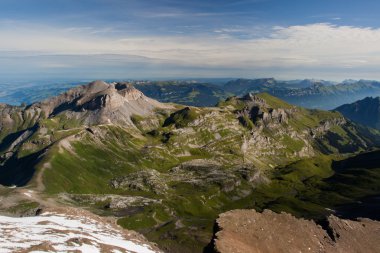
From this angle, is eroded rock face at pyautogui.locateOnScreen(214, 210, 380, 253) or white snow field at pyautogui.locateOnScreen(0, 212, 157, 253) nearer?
eroded rock face at pyautogui.locateOnScreen(214, 210, 380, 253)

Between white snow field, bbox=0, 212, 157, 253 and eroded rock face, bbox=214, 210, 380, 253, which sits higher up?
eroded rock face, bbox=214, 210, 380, 253

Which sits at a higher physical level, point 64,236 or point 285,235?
point 285,235

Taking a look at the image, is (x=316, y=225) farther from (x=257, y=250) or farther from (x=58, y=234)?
(x=58, y=234)

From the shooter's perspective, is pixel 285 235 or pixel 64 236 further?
pixel 64 236

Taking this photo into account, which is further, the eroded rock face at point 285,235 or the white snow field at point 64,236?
the white snow field at point 64,236
